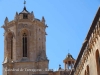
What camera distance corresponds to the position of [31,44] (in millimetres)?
61438

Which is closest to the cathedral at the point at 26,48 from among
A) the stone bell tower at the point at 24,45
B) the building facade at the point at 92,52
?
the stone bell tower at the point at 24,45

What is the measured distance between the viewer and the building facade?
19.0 meters

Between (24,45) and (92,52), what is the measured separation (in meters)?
41.8

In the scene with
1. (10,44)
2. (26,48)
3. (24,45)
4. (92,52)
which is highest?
(10,44)

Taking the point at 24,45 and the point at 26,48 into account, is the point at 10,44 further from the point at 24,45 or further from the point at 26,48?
the point at 26,48

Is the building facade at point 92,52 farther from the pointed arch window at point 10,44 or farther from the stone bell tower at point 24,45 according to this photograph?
the pointed arch window at point 10,44

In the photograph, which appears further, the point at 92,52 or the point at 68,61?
the point at 68,61

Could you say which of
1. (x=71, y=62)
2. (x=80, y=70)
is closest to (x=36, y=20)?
(x=71, y=62)

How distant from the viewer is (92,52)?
20281mm

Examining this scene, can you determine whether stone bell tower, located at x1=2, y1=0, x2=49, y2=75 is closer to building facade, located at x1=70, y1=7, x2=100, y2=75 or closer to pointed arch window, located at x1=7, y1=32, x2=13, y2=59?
pointed arch window, located at x1=7, y1=32, x2=13, y2=59

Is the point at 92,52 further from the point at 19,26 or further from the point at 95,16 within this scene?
the point at 19,26

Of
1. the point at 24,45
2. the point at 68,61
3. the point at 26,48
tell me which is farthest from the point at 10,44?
the point at 68,61

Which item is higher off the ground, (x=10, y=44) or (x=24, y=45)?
(x=10, y=44)

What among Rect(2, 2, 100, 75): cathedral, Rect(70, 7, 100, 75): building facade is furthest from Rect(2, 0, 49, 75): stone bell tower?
Rect(70, 7, 100, 75): building facade
